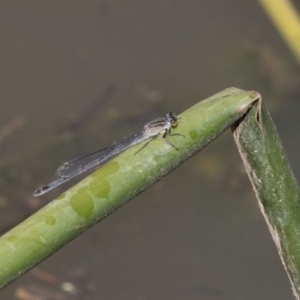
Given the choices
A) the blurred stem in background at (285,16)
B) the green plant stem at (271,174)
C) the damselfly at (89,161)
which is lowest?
the green plant stem at (271,174)

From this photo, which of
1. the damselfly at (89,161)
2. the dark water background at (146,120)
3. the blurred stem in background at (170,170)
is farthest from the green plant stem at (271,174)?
the dark water background at (146,120)

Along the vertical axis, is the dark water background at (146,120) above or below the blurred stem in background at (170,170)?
above

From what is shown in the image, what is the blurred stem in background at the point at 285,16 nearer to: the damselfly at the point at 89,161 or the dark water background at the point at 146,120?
the dark water background at the point at 146,120

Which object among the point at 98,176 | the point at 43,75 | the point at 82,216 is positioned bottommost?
the point at 82,216

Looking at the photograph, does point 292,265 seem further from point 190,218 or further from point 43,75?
point 43,75

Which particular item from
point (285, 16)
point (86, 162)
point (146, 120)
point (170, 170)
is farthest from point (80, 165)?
point (285, 16)

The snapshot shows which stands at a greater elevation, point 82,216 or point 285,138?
point 285,138

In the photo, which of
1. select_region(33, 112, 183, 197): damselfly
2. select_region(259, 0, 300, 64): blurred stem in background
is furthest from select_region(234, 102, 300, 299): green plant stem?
select_region(259, 0, 300, 64): blurred stem in background

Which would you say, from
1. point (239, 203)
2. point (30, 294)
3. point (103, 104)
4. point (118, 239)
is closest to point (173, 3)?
point (103, 104)
